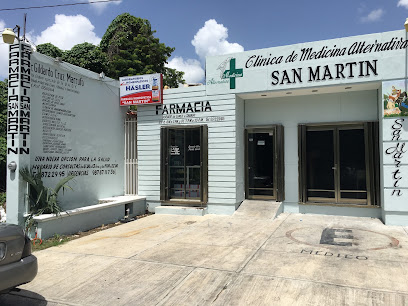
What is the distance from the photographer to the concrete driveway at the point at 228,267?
13.5 ft

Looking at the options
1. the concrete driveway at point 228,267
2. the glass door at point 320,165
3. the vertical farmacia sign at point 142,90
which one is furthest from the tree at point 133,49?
the concrete driveway at point 228,267

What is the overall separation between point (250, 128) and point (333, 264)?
570 cm

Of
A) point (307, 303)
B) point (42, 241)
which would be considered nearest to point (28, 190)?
point (42, 241)

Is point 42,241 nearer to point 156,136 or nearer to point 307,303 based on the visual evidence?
point 156,136

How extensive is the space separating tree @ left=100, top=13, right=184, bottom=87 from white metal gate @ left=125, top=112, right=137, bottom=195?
1234 centimetres

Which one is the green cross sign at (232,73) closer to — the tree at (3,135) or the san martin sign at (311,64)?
the san martin sign at (311,64)

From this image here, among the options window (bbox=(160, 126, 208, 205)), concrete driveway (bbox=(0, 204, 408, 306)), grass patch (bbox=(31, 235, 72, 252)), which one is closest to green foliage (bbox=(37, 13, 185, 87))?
window (bbox=(160, 126, 208, 205))

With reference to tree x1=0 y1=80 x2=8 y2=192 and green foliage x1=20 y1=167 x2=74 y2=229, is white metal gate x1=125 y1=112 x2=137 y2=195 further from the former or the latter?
tree x1=0 y1=80 x2=8 y2=192

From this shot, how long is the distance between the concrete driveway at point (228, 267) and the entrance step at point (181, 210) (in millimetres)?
1480

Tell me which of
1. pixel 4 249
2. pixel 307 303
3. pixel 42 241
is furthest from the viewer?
pixel 42 241

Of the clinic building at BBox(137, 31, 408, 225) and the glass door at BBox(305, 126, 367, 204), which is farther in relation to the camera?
the glass door at BBox(305, 126, 367, 204)

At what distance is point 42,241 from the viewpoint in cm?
687

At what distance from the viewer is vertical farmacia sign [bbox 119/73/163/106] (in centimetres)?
1036

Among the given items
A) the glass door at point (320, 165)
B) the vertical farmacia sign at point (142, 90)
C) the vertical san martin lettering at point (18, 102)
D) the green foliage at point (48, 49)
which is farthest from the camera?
the green foliage at point (48, 49)
